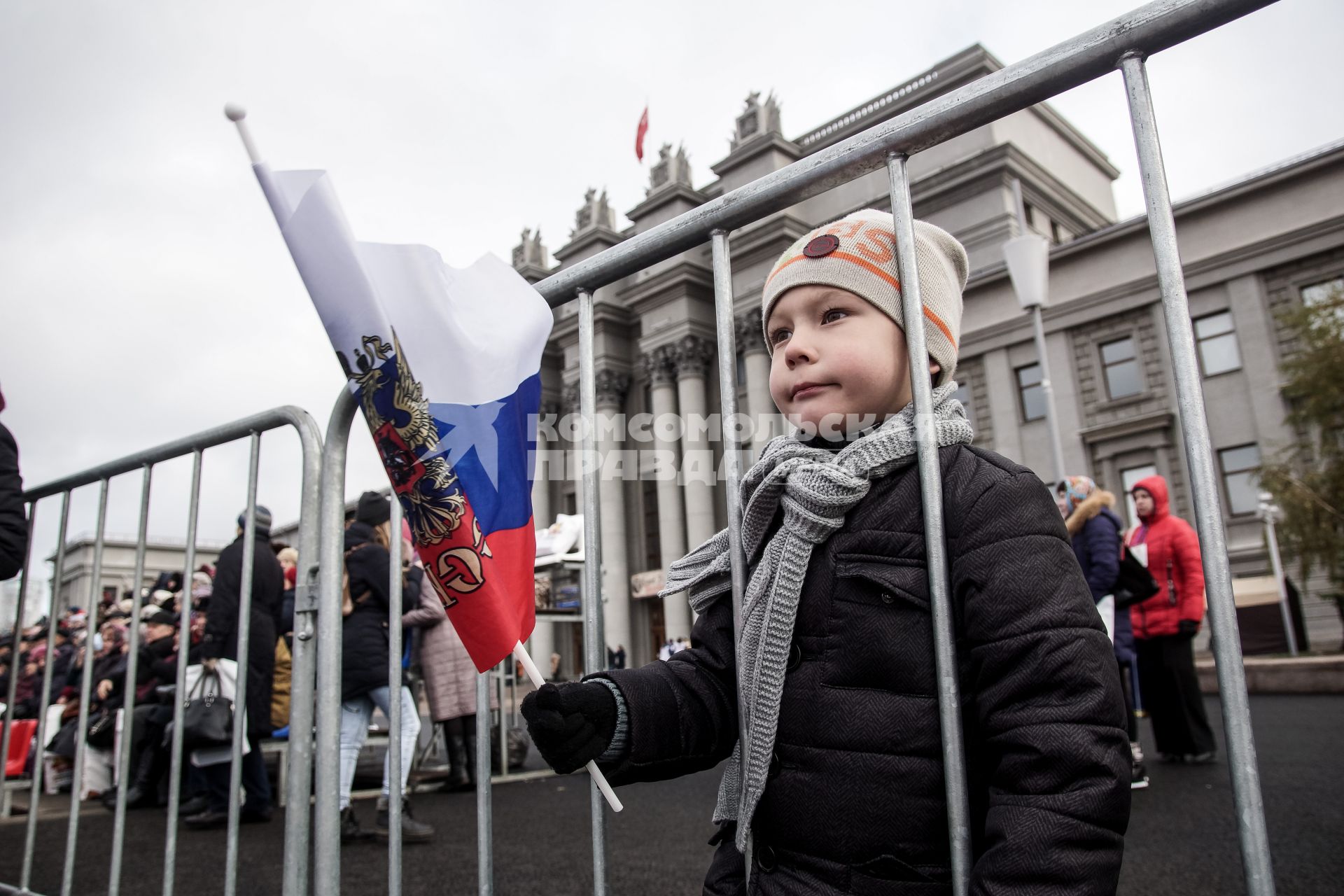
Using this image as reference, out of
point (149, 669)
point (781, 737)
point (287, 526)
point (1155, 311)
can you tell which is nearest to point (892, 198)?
point (781, 737)

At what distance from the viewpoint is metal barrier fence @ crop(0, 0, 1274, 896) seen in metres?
1.17

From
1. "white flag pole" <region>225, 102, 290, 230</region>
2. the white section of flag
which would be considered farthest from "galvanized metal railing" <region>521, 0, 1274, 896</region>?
"white flag pole" <region>225, 102, 290, 230</region>

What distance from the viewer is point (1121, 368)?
28.3 metres

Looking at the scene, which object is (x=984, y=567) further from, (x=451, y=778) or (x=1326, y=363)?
(x=1326, y=363)

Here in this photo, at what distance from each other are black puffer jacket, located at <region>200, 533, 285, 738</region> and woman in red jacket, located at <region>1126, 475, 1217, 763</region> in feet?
19.6

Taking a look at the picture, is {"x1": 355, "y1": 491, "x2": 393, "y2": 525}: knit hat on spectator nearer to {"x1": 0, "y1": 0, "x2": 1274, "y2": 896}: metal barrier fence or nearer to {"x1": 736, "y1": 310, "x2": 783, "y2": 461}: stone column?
{"x1": 0, "y1": 0, "x2": 1274, "y2": 896}: metal barrier fence

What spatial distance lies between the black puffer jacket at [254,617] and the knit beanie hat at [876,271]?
17.7 feet

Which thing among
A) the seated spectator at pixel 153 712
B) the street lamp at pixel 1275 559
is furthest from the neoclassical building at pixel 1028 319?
the seated spectator at pixel 153 712

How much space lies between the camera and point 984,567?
1.29 meters

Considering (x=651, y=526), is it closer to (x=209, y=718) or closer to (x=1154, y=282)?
(x=1154, y=282)

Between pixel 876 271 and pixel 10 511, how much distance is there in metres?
3.35

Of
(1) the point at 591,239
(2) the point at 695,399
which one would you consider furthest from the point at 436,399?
(1) the point at 591,239

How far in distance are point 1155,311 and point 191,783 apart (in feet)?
90.4

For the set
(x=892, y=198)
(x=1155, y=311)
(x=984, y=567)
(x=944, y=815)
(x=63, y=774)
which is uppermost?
(x=1155, y=311)
